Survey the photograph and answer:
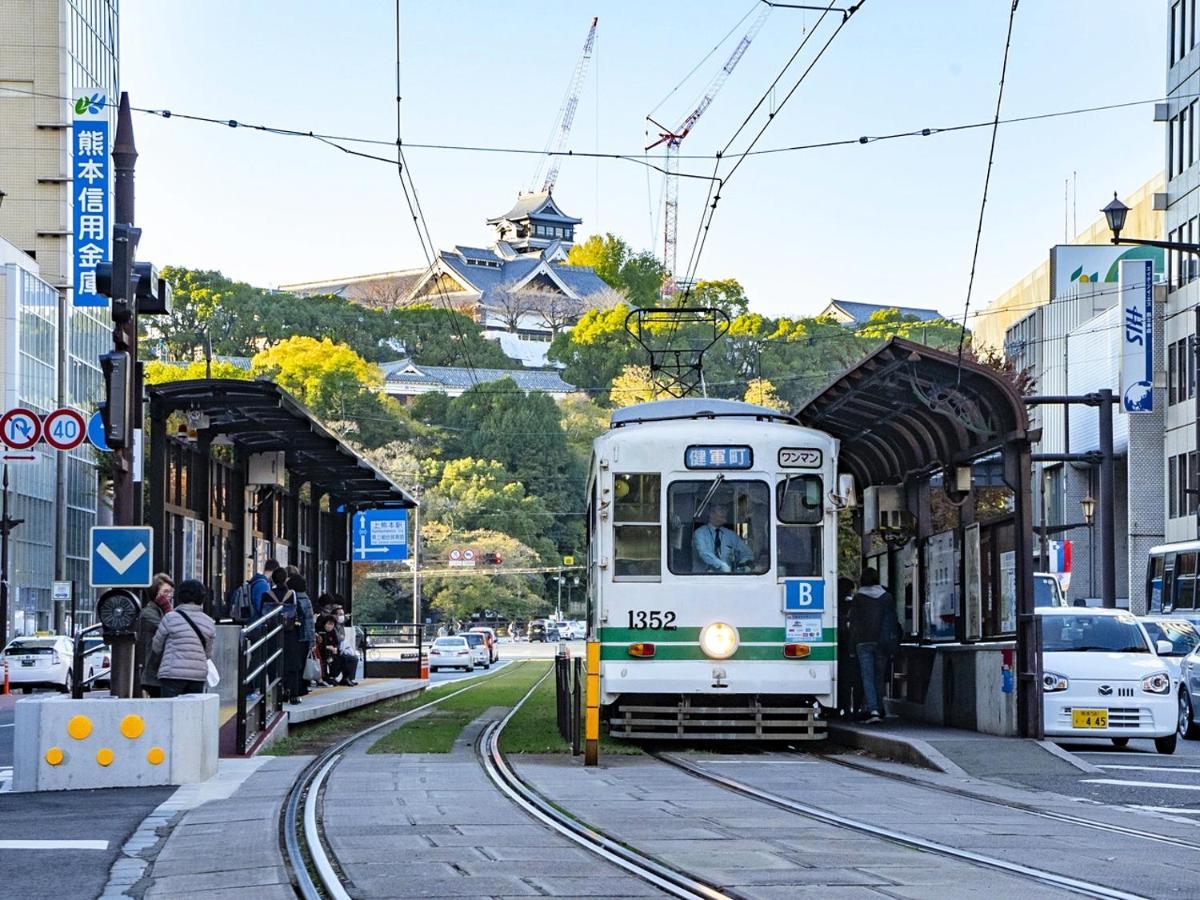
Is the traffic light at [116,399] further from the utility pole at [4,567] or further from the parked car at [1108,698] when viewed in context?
the utility pole at [4,567]

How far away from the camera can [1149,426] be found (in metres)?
63.7

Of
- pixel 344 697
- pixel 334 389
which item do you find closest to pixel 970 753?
pixel 344 697

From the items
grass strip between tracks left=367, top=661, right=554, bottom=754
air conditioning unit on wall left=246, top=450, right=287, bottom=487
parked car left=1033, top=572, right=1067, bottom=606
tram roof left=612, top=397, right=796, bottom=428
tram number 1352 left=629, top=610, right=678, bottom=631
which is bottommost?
grass strip between tracks left=367, top=661, right=554, bottom=754

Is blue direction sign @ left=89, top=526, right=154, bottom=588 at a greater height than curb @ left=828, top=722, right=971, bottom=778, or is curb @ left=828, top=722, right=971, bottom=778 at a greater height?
blue direction sign @ left=89, top=526, right=154, bottom=588

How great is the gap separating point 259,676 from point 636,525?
3.89 meters

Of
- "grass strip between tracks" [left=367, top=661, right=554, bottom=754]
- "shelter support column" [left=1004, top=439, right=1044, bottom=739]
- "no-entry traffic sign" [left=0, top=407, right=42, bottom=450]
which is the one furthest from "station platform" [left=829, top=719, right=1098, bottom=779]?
"no-entry traffic sign" [left=0, top=407, right=42, bottom=450]

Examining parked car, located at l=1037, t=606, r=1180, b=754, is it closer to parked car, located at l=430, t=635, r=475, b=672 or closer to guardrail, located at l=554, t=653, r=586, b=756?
guardrail, located at l=554, t=653, r=586, b=756

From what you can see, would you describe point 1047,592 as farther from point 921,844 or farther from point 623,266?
point 623,266

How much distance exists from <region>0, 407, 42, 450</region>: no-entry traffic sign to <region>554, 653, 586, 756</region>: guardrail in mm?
11686

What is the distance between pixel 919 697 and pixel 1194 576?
49.1 feet

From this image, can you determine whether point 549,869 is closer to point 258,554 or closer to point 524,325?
point 258,554

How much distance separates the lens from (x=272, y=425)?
25.2m

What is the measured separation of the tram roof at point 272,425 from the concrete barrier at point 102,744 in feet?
20.1

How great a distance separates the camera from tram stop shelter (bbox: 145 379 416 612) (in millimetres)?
22078
